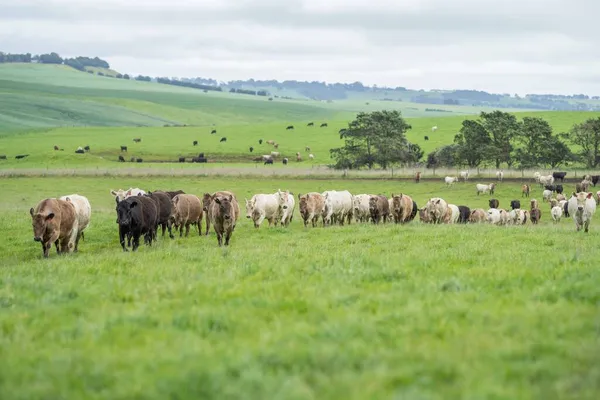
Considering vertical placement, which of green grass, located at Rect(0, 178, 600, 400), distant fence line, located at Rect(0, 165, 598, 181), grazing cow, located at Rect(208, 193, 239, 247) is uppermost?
green grass, located at Rect(0, 178, 600, 400)

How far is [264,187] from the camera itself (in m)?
58.6

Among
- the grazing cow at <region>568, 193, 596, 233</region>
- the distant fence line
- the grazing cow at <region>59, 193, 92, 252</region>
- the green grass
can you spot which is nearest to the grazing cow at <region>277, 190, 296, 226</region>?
the grazing cow at <region>59, 193, 92, 252</region>

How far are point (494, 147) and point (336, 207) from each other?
45.2m

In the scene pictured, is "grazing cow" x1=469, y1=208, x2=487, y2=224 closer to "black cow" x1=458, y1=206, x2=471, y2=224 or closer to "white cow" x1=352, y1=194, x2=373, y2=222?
"black cow" x1=458, y1=206, x2=471, y2=224

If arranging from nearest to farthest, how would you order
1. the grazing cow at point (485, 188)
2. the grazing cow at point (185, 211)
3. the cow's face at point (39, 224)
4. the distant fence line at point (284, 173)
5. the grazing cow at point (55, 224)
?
the cow's face at point (39, 224) → the grazing cow at point (55, 224) → the grazing cow at point (185, 211) → the grazing cow at point (485, 188) → the distant fence line at point (284, 173)

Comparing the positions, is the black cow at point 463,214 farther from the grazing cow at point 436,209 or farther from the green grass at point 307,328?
the green grass at point 307,328

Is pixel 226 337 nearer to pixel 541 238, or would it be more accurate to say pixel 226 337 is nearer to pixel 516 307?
pixel 516 307

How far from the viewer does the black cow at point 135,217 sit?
811 inches

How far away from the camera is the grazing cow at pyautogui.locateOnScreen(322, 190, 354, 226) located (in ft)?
107

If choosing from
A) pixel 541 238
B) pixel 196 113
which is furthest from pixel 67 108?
pixel 541 238

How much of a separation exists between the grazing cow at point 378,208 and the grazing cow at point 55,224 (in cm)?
1507

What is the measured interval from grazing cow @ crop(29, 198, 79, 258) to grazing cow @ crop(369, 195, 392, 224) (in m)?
15.1

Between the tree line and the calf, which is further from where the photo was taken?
the tree line

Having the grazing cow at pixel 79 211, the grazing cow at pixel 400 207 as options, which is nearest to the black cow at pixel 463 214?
the grazing cow at pixel 400 207
